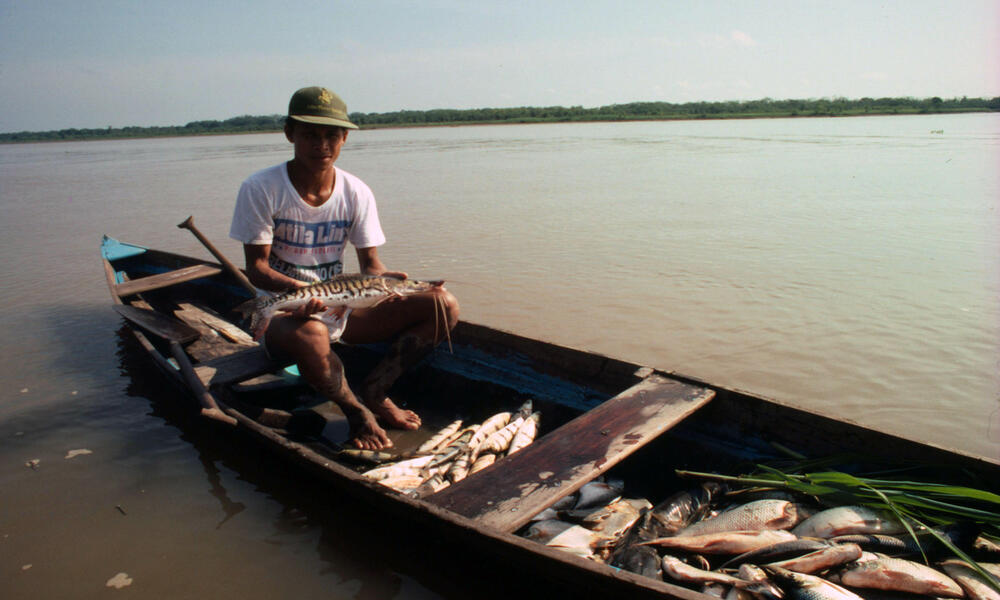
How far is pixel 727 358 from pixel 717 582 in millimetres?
3591

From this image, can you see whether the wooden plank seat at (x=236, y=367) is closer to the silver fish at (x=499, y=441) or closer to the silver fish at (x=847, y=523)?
the silver fish at (x=499, y=441)

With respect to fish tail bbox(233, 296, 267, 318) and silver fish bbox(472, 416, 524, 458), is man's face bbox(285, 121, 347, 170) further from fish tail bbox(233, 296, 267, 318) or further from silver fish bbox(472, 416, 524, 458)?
silver fish bbox(472, 416, 524, 458)

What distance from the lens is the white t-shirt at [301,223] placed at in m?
3.82

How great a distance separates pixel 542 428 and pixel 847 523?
1964mm

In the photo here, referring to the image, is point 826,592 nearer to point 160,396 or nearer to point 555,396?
point 555,396

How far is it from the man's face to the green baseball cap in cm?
7

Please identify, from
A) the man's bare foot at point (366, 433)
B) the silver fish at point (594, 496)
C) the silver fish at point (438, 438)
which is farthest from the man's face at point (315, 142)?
the silver fish at point (594, 496)

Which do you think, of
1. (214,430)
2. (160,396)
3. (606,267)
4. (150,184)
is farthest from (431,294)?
(150,184)

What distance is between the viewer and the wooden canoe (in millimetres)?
2623

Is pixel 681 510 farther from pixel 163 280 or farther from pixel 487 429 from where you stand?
pixel 163 280

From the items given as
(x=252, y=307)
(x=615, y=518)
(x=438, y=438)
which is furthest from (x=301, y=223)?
(x=615, y=518)

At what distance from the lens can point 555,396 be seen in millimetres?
4246

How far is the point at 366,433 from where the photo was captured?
3.99m

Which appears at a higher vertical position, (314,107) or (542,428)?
(314,107)
